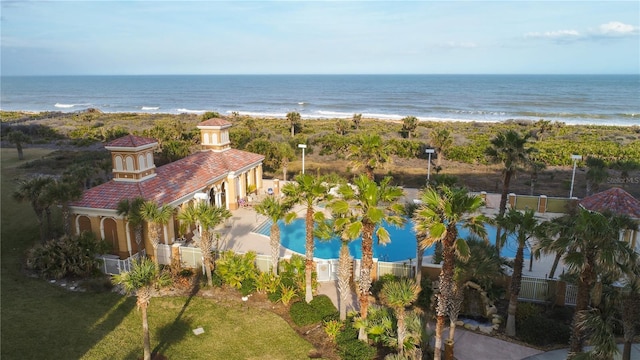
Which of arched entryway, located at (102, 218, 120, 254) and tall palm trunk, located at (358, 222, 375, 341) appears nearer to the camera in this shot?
tall palm trunk, located at (358, 222, 375, 341)

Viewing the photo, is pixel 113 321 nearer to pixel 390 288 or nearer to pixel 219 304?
pixel 219 304

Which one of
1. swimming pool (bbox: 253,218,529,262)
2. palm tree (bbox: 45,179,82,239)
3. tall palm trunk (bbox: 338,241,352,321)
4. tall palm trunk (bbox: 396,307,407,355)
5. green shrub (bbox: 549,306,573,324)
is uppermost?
palm tree (bbox: 45,179,82,239)

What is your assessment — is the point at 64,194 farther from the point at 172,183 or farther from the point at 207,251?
the point at 207,251

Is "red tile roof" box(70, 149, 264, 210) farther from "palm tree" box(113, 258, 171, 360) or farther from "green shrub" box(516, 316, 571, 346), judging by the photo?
"green shrub" box(516, 316, 571, 346)

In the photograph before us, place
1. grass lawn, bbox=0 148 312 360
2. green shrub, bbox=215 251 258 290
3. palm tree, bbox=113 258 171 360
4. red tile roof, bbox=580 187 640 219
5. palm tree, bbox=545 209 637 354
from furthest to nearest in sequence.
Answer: red tile roof, bbox=580 187 640 219 → green shrub, bbox=215 251 258 290 → grass lawn, bbox=0 148 312 360 → palm tree, bbox=113 258 171 360 → palm tree, bbox=545 209 637 354

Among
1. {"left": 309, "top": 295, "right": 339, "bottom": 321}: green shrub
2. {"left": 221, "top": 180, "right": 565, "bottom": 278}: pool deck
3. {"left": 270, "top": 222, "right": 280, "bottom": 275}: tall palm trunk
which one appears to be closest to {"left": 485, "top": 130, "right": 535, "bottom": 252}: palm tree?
{"left": 221, "top": 180, "right": 565, "bottom": 278}: pool deck

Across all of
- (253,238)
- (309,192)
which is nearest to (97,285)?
(253,238)

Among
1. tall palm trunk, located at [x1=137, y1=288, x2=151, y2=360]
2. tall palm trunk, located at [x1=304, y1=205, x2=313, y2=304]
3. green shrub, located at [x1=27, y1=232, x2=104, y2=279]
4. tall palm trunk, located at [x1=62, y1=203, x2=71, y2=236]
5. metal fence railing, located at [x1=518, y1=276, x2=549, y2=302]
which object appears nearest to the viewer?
tall palm trunk, located at [x1=137, y1=288, x2=151, y2=360]
